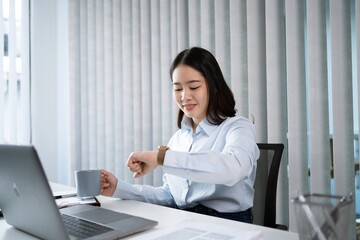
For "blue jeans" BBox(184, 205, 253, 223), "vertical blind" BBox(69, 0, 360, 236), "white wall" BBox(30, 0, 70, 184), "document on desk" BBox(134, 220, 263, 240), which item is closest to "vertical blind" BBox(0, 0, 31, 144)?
"white wall" BBox(30, 0, 70, 184)

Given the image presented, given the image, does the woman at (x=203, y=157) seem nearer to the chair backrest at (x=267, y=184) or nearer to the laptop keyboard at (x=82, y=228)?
the chair backrest at (x=267, y=184)

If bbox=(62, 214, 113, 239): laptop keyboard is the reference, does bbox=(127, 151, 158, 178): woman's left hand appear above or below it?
above

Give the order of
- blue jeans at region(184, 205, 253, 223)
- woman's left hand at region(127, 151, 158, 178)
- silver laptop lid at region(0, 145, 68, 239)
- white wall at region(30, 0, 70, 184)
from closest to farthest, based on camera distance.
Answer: silver laptop lid at region(0, 145, 68, 239)
woman's left hand at region(127, 151, 158, 178)
blue jeans at region(184, 205, 253, 223)
white wall at region(30, 0, 70, 184)

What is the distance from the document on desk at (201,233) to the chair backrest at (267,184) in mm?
586

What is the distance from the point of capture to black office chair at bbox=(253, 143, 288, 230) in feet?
4.82

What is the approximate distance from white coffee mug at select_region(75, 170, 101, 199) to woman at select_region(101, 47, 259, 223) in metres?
0.12

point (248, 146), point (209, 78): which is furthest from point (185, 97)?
point (248, 146)

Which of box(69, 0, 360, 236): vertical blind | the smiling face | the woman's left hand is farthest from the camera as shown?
box(69, 0, 360, 236): vertical blind

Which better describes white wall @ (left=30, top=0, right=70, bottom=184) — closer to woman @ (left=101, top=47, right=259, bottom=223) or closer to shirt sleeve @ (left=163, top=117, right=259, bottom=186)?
woman @ (left=101, top=47, right=259, bottom=223)

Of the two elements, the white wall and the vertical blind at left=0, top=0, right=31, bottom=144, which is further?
the white wall

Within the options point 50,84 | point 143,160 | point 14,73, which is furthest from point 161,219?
point 50,84

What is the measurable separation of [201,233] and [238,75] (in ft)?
4.60

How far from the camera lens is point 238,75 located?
7.07 feet

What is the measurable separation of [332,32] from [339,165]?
64cm
